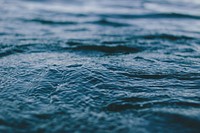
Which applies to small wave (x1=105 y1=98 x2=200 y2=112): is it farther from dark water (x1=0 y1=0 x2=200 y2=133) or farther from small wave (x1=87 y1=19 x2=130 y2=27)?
small wave (x1=87 y1=19 x2=130 y2=27)

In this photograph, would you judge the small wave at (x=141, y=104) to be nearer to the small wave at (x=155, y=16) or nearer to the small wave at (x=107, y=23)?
the small wave at (x=107, y=23)

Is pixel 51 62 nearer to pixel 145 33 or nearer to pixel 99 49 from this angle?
pixel 99 49

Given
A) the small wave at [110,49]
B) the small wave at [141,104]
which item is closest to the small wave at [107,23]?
the small wave at [110,49]

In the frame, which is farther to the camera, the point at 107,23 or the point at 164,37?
the point at 107,23

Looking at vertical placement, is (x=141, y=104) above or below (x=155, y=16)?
below

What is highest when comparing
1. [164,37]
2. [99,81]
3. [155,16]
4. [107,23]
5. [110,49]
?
[155,16]

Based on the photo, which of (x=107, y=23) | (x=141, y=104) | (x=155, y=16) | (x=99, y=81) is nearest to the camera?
(x=141, y=104)

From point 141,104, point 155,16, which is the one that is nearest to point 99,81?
point 141,104

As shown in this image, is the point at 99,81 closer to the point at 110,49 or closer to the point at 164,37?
the point at 110,49
